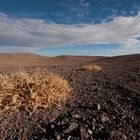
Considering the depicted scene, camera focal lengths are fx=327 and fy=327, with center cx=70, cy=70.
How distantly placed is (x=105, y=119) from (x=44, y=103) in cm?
144

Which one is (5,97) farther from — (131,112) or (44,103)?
(131,112)

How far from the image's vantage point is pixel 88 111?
228 inches

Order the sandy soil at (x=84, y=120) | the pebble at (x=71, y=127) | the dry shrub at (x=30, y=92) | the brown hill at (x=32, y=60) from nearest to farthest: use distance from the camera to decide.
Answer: the sandy soil at (x=84, y=120)
the pebble at (x=71, y=127)
the dry shrub at (x=30, y=92)
the brown hill at (x=32, y=60)

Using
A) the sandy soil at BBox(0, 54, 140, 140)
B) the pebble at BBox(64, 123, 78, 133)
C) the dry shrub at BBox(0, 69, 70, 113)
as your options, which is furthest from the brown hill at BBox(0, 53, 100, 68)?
the pebble at BBox(64, 123, 78, 133)

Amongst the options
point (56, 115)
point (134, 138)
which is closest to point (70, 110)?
point (56, 115)

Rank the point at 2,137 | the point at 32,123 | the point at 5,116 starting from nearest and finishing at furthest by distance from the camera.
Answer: the point at 2,137, the point at 32,123, the point at 5,116

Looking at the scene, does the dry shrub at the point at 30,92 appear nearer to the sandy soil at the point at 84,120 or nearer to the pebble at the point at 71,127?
the sandy soil at the point at 84,120

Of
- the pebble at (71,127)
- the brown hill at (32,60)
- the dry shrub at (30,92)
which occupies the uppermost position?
the dry shrub at (30,92)

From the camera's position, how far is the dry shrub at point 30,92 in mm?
6133

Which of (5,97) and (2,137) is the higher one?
(5,97)

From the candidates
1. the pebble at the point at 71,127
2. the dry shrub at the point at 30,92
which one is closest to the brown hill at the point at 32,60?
the dry shrub at the point at 30,92

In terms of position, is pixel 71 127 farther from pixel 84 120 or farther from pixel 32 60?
pixel 32 60

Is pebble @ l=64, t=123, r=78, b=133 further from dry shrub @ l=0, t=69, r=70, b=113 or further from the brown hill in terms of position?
the brown hill

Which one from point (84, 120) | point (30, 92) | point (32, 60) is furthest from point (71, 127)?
point (32, 60)
